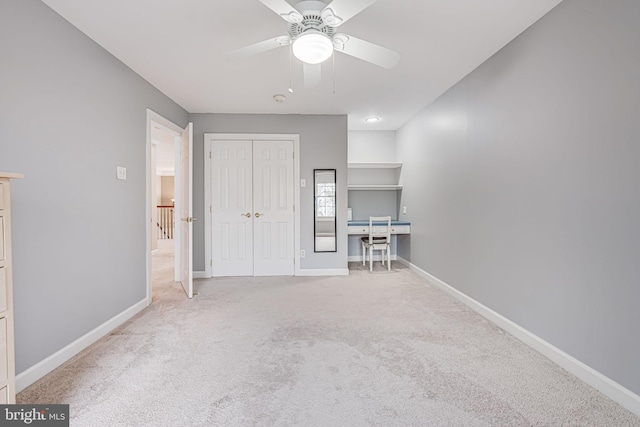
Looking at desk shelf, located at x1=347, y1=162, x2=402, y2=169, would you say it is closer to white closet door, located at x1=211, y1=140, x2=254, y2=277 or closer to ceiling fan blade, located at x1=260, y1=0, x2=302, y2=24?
white closet door, located at x1=211, y1=140, x2=254, y2=277

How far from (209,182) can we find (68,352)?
2.76 metres

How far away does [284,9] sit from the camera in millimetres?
1726

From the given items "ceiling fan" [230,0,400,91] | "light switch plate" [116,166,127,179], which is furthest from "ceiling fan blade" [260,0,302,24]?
"light switch plate" [116,166,127,179]

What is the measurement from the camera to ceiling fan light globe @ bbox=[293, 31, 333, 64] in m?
1.84

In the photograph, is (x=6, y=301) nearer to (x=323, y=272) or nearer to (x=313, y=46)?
(x=313, y=46)

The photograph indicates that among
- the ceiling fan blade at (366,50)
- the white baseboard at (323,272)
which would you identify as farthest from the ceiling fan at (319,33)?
the white baseboard at (323,272)

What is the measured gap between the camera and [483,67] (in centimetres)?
293

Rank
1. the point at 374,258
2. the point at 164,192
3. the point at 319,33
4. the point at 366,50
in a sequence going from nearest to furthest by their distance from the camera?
the point at 319,33 → the point at 366,50 → the point at 374,258 → the point at 164,192

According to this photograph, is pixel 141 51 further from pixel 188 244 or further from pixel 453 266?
pixel 453 266

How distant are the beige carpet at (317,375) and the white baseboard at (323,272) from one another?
145 centimetres

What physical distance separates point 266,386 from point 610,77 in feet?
8.85

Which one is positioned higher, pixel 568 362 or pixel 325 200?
pixel 325 200

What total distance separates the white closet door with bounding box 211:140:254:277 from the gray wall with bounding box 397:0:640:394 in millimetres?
2887

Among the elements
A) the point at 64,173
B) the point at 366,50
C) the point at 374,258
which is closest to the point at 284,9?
the point at 366,50
